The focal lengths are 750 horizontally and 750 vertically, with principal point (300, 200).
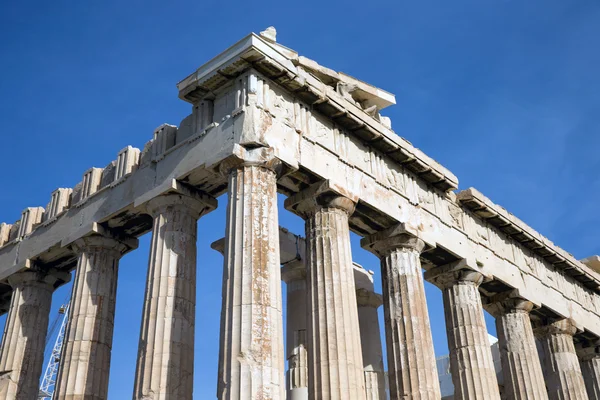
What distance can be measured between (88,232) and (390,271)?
981 cm

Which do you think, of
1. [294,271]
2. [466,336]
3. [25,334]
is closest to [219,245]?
[294,271]

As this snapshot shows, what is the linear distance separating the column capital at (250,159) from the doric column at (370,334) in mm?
11005

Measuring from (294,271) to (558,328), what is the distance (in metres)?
12.0

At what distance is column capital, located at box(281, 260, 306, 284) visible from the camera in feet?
92.9

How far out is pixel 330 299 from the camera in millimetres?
20828

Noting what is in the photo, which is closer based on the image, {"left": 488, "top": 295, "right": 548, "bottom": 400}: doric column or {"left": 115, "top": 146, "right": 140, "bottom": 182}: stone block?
{"left": 115, "top": 146, "right": 140, "bottom": 182}: stone block

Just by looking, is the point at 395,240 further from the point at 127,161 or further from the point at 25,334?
the point at 25,334

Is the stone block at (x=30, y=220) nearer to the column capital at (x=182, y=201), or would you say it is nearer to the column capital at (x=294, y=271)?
the column capital at (x=182, y=201)

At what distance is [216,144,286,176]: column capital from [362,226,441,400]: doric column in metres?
6.12

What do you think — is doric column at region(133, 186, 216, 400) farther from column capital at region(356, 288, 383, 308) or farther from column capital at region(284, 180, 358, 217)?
column capital at region(356, 288, 383, 308)

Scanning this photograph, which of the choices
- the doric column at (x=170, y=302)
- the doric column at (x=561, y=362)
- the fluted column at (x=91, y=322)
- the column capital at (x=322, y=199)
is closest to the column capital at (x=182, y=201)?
the doric column at (x=170, y=302)

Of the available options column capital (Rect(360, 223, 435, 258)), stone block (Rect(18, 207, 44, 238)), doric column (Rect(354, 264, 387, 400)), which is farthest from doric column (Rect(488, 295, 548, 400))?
stone block (Rect(18, 207, 44, 238))

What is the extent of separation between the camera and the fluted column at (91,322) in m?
22.1

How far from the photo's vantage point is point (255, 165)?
65.7 feet
